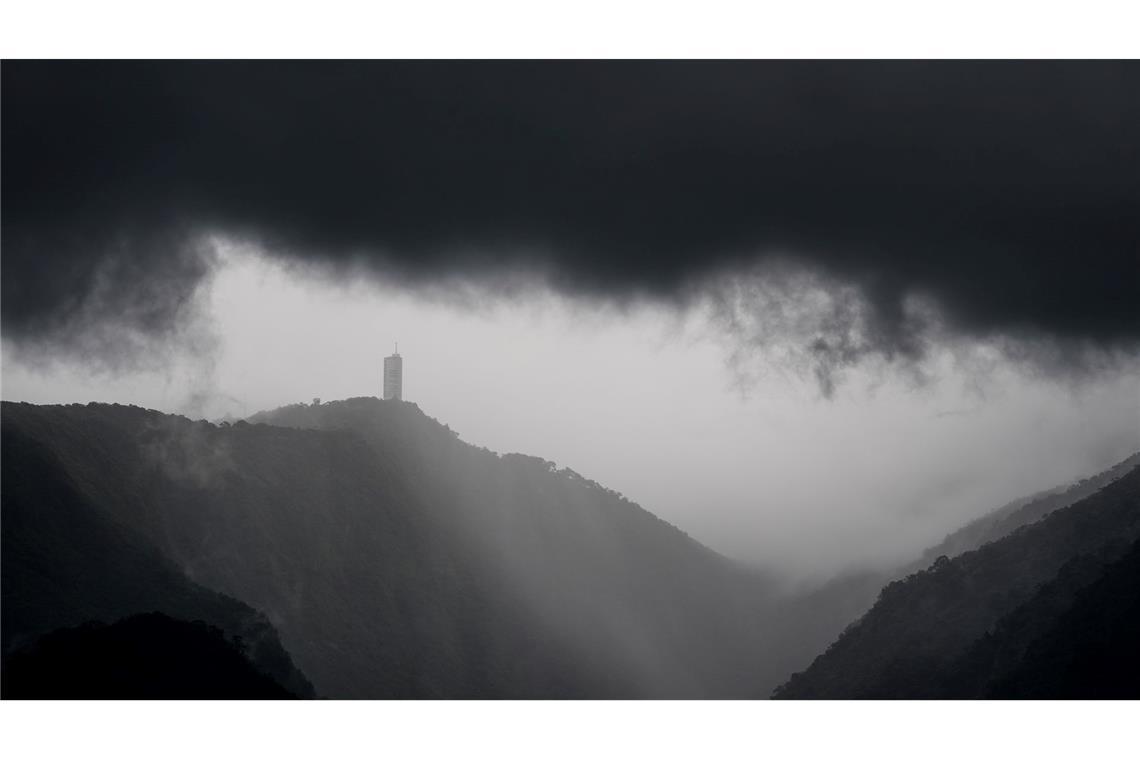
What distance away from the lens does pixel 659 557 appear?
455 ft

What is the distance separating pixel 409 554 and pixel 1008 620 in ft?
190

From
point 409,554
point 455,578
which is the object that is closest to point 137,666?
point 409,554

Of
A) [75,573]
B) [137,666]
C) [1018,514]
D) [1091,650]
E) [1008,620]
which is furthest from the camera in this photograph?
[1018,514]

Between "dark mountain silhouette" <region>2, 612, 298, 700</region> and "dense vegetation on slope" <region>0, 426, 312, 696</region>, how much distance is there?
5.69 meters

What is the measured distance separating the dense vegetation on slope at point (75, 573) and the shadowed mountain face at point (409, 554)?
1.31 feet

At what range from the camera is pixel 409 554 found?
111 m

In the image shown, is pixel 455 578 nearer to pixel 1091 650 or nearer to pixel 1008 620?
pixel 1008 620

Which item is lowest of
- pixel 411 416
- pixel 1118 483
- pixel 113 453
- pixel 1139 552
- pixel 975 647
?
pixel 975 647

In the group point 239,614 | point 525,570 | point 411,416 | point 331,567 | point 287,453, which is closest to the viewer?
point 239,614

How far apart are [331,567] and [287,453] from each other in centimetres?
1332

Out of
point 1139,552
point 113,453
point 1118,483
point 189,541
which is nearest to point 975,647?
point 1139,552

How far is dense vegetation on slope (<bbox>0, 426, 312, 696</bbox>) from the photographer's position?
69312 mm

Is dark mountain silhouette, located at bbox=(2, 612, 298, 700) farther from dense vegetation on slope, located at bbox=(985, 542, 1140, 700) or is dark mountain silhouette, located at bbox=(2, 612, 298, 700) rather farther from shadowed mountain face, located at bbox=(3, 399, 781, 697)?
dense vegetation on slope, located at bbox=(985, 542, 1140, 700)

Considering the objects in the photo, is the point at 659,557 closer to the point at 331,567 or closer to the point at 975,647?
the point at 331,567
